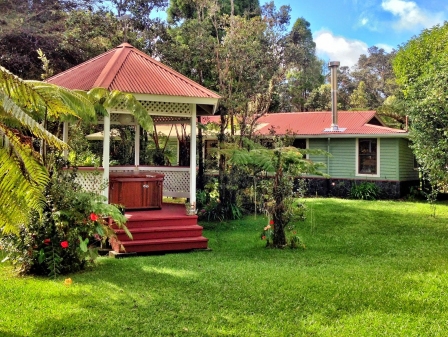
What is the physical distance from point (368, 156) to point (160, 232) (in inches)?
497

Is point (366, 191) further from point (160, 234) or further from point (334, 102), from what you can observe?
point (160, 234)

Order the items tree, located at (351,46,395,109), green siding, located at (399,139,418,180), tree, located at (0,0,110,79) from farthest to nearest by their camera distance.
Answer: tree, located at (351,46,395,109) < green siding, located at (399,139,418,180) < tree, located at (0,0,110,79)

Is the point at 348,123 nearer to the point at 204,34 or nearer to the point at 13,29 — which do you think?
the point at 204,34

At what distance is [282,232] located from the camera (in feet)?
27.2

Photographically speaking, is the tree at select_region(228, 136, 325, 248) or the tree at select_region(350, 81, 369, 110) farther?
the tree at select_region(350, 81, 369, 110)

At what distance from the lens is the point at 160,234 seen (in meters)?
8.17

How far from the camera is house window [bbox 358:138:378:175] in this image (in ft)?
58.2

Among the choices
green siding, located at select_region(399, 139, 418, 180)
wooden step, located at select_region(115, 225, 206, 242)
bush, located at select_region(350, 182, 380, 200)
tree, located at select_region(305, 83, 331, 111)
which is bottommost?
wooden step, located at select_region(115, 225, 206, 242)

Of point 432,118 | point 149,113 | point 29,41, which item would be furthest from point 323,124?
point 29,41

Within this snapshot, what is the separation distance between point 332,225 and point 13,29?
550 inches

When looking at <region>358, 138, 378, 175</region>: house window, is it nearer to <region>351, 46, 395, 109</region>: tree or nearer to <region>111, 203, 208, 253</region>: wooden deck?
<region>111, 203, 208, 253</region>: wooden deck

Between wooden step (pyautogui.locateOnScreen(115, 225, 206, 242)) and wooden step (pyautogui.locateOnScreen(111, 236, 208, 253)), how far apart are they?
0.34ft

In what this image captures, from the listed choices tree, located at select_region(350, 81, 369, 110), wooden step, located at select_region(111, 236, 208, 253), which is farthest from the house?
tree, located at select_region(350, 81, 369, 110)

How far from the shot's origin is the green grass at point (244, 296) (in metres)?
4.09
